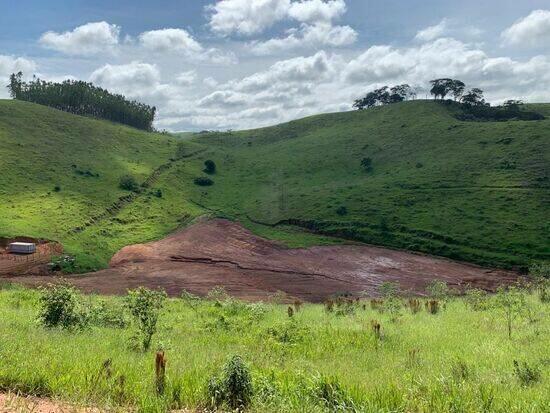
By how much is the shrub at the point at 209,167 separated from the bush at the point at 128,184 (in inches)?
847

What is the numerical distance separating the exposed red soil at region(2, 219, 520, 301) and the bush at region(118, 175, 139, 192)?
1848 centimetres

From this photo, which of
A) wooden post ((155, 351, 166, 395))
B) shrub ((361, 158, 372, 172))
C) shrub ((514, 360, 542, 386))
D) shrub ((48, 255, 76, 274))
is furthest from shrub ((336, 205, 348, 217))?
wooden post ((155, 351, 166, 395))

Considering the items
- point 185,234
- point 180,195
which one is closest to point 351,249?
point 185,234

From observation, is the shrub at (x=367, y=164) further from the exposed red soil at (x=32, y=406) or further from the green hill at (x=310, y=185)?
the exposed red soil at (x=32, y=406)

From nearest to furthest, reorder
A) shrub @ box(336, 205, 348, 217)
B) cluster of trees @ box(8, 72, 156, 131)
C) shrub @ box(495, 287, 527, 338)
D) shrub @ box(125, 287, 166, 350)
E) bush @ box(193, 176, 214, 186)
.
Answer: shrub @ box(125, 287, 166, 350) < shrub @ box(495, 287, 527, 338) < shrub @ box(336, 205, 348, 217) < bush @ box(193, 176, 214, 186) < cluster of trees @ box(8, 72, 156, 131)

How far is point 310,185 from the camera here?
94750mm

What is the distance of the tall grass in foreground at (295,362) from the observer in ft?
30.3

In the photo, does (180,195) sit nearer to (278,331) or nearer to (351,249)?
(351,249)

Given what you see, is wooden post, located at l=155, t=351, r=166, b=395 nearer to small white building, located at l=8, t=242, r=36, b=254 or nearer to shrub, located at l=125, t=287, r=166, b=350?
shrub, located at l=125, t=287, r=166, b=350

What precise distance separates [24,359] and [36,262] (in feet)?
153

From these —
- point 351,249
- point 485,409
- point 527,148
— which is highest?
point 527,148

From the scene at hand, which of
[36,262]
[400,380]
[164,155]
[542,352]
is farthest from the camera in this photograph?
[164,155]

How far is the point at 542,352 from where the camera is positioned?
592 inches

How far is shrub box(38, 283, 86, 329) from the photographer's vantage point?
1964 cm
